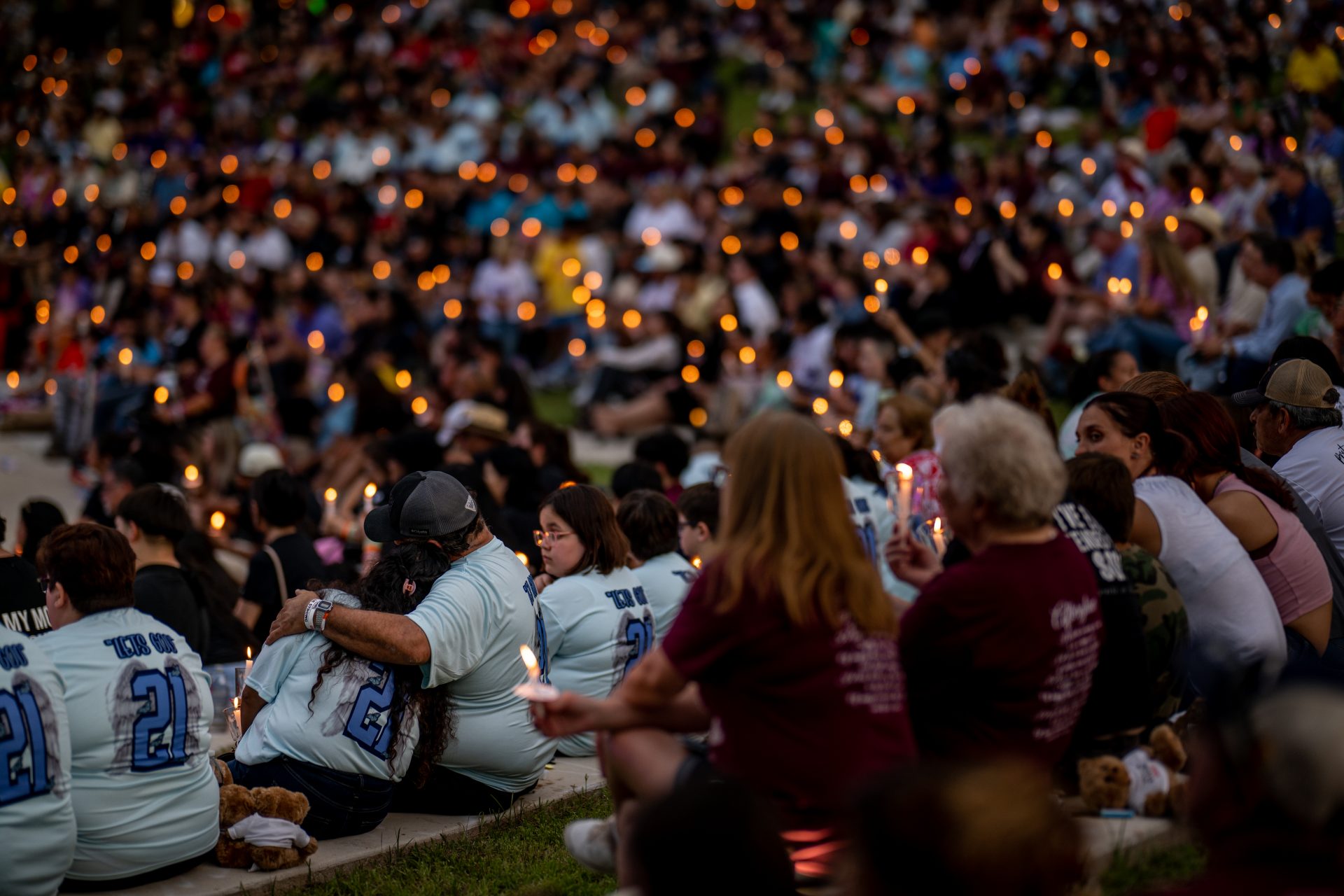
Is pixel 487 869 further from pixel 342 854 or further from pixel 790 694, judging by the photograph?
pixel 790 694

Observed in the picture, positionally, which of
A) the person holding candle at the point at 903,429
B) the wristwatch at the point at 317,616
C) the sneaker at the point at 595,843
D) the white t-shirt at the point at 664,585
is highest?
the person holding candle at the point at 903,429

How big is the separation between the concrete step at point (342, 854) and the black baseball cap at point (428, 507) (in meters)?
1.04

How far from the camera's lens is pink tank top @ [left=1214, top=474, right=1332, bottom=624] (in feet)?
15.9

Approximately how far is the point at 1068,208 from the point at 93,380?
9.89 metres

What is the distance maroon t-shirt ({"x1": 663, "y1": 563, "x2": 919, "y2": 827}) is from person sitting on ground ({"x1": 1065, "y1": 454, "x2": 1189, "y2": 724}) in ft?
4.21

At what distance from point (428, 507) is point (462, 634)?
0.45 meters

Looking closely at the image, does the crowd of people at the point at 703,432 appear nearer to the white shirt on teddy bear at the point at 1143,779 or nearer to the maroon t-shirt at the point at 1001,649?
the maroon t-shirt at the point at 1001,649

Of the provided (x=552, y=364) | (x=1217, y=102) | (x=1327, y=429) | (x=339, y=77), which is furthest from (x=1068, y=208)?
(x=339, y=77)

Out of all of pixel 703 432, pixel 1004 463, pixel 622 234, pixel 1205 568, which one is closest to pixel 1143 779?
pixel 1205 568

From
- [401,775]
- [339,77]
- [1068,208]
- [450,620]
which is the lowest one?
[401,775]

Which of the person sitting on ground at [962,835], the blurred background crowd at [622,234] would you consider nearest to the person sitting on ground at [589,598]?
the blurred background crowd at [622,234]

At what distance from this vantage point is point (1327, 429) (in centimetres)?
555

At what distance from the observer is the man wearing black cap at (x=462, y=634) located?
4473 millimetres

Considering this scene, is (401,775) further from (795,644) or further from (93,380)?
(93,380)
